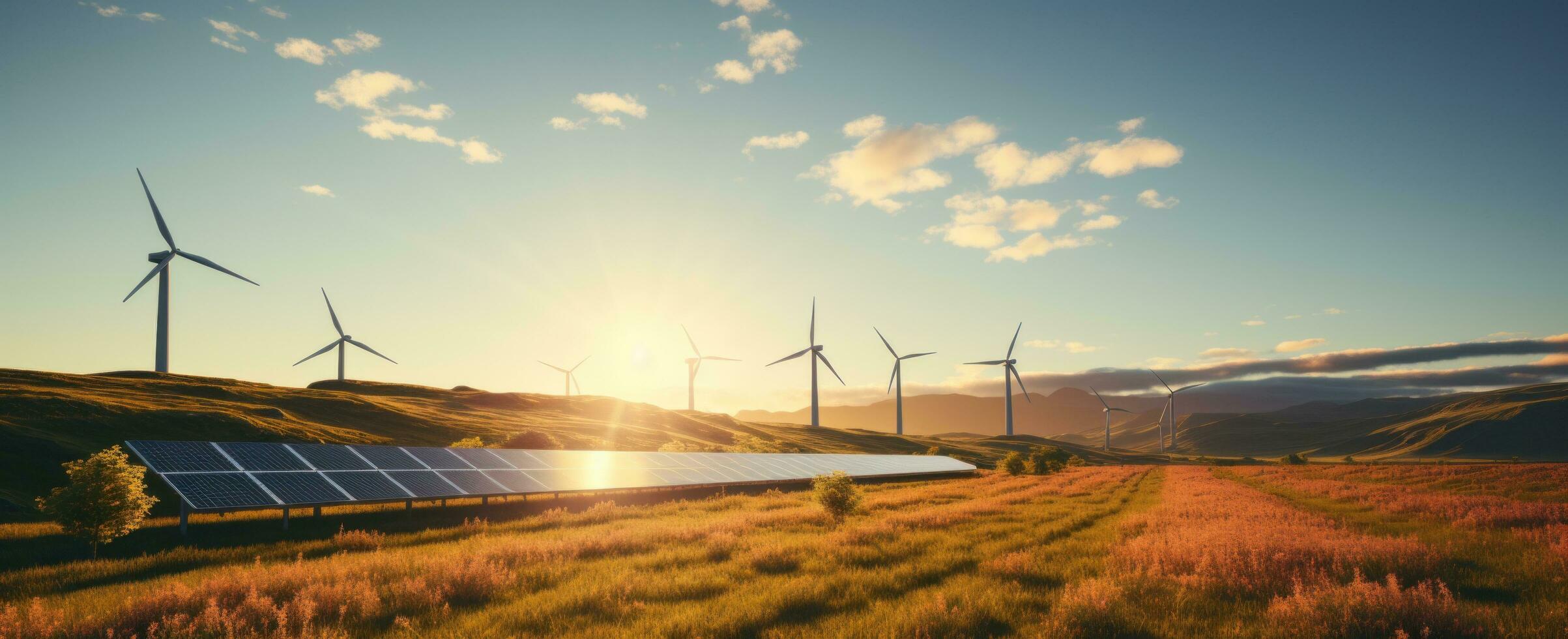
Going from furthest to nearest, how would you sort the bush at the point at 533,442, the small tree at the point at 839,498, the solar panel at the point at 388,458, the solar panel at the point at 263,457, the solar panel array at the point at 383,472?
A: the bush at the point at 533,442, the solar panel at the point at 388,458, the small tree at the point at 839,498, the solar panel at the point at 263,457, the solar panel array at the point at 383,472

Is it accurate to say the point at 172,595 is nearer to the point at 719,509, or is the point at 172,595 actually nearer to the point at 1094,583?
the point at 1094,583

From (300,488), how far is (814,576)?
793 inches

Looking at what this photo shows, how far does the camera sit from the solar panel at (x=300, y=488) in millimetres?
23453

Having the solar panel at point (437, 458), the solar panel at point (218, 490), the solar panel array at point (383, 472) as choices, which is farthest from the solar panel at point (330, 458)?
the solar panel at point (218, 490)

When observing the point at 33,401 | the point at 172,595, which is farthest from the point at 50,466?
the point at 172,595

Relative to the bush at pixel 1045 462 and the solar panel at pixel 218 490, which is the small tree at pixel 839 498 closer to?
the solar panel at pixel 218 490

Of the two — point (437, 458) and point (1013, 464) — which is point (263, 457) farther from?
point (1013, 464)

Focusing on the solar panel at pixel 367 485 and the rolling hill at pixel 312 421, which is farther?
the rolling hill at pixel 312 421

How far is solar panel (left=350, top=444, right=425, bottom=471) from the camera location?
29.8 m

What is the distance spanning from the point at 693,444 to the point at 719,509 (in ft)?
236

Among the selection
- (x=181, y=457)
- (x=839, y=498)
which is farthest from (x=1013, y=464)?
(x=181, y=457)

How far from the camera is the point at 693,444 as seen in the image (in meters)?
104

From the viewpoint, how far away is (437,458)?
32812 millimetres

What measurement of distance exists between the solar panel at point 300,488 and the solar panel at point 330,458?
1.46m
